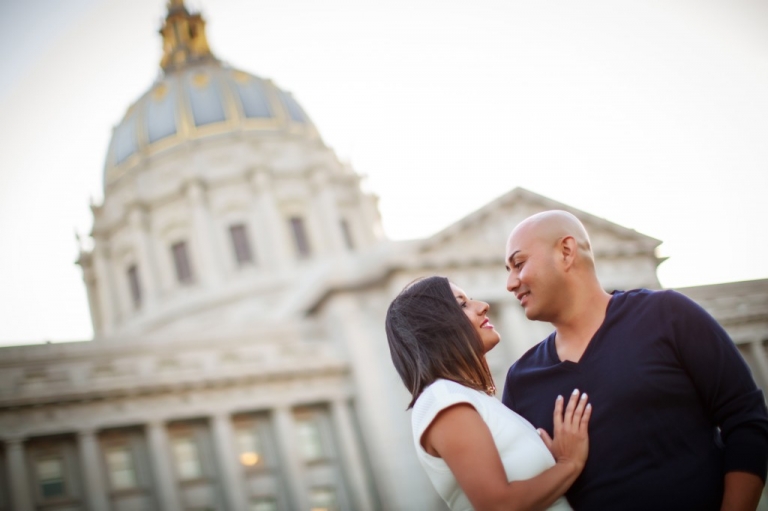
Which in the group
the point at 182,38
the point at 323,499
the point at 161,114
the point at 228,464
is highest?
the point at 182,38

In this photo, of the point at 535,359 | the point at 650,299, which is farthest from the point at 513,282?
the point at 650,299

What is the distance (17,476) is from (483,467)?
993 inches

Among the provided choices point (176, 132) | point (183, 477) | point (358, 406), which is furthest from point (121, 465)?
point (176, 132)

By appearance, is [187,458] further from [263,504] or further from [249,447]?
[263,504]

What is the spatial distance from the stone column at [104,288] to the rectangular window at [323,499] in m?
25.1

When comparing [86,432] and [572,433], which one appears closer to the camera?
[572,433]

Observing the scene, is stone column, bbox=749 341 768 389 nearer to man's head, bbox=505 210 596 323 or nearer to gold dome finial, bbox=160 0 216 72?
man's head, bbox=505 210 596 323

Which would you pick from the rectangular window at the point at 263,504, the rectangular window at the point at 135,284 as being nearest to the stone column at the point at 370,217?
the rectangular window at the point at 135,284

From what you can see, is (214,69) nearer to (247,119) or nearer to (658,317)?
(247,119)

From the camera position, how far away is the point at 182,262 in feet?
164

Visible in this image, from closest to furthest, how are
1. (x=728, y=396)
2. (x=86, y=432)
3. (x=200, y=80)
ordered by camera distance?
1. (x=728, y=396)
2. (x=86, y=432)
3. (x=200, y=80)

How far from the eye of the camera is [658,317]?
13.1 ft

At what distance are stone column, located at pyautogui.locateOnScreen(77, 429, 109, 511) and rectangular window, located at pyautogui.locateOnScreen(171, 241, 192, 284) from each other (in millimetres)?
22039

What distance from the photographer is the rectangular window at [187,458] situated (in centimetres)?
2900
